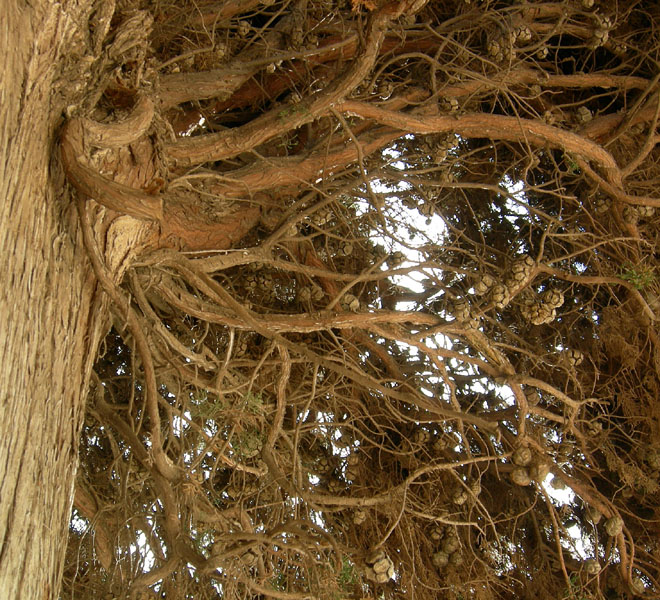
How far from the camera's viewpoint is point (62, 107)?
1.54 metres

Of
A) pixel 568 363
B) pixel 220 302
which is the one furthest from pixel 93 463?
pixel 568 363

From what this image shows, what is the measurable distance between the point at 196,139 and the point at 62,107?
762 millimetres

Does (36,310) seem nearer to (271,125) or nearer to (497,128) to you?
(271,125)

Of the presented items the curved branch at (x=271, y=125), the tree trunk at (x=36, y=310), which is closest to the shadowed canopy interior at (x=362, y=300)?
the curved branch at (x=271, y=125)

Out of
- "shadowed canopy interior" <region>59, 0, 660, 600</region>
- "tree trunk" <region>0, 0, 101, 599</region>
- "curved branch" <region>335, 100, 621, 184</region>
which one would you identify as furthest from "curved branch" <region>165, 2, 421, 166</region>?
"tree trunk" <region>0, 0, 101, 599</region>

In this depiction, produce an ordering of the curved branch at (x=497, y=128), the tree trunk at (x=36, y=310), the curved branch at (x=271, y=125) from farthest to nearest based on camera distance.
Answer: the curved branch at (x=497, y=128)
the curved branch at (x=271, y=125)
the tree trunk at (x=36, y=310)

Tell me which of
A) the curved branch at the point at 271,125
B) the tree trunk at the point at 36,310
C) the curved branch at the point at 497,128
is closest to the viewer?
the tree trunk at the point at 36,310

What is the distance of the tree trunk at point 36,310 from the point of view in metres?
1.29

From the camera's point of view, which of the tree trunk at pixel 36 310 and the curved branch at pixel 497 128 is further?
the curved branch at pixel 497 128

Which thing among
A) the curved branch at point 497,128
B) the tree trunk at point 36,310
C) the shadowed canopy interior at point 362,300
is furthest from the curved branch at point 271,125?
the tree trunk at point 36,310

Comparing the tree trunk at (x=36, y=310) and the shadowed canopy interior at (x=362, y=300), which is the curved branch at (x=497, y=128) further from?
the tree trunk at (x=36, y=310)

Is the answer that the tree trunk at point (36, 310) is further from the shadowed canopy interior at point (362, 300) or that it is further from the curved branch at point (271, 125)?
the curved branch at point (271, 125)

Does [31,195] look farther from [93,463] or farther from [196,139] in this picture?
[93,463]

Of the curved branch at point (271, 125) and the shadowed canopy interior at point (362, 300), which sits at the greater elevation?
the curved branch at point (271, 125)
